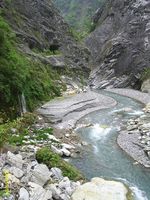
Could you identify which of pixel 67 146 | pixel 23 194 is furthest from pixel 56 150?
pixel 23 194

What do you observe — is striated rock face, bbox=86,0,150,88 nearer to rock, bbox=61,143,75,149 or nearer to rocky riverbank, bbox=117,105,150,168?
rocky riverbank, bbox=117,105,150,168

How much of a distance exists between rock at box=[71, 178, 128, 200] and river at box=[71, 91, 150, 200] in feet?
3.22

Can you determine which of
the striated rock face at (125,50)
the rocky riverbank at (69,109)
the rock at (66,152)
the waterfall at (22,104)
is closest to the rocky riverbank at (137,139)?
the rock at (66,152)

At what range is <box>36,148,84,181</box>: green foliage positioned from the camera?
23922 mm

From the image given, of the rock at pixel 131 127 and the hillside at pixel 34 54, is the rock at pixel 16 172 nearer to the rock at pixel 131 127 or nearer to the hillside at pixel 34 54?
the hillside at pixel 34 54

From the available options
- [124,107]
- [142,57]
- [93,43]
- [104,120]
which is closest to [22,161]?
[104,120]

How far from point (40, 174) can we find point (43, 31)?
6117cm

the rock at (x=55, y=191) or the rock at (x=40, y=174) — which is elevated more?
the rock at (x=40, y=174)

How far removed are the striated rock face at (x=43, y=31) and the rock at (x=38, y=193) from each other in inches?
1741

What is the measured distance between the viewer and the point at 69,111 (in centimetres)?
4650

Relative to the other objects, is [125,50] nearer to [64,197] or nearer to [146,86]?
[146,86]

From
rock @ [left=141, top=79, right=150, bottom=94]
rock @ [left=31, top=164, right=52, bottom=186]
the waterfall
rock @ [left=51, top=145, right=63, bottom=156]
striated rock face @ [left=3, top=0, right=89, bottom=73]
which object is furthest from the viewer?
rock @ [left=141, top=79, right=150, bottom=94]

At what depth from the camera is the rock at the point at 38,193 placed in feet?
63.3

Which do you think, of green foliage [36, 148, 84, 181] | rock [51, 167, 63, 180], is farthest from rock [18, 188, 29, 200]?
green foliage [36, 148, 84, 181]
